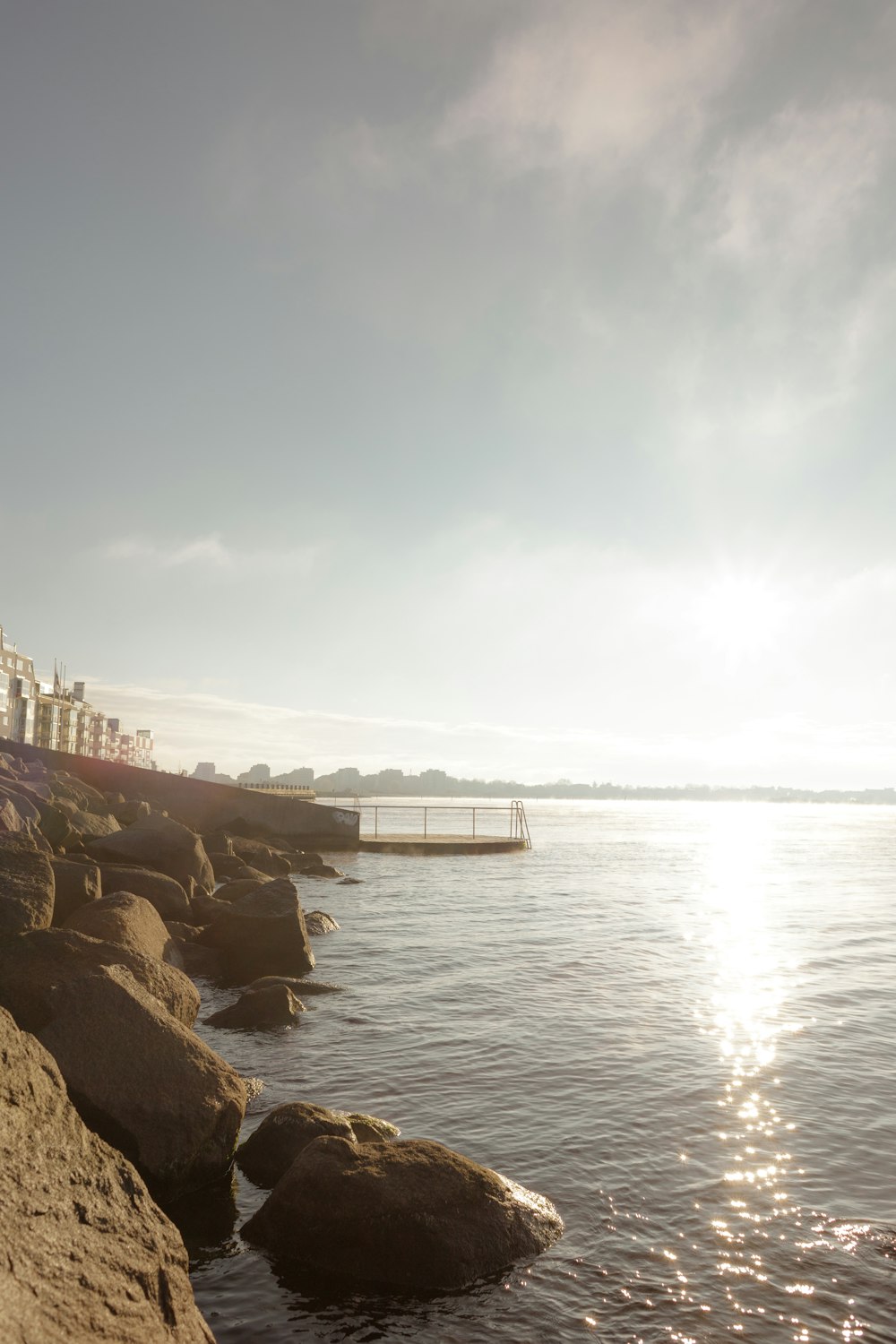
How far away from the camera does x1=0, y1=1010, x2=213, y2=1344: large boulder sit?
350cm

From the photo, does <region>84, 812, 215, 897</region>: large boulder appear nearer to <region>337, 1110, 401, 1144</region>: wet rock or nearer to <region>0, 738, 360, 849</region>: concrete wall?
<region>337, 1110, 401, 1144</region>: wet rock

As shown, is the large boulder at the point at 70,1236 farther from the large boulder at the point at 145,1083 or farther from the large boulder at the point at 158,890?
the large boulder at the point at 158,890

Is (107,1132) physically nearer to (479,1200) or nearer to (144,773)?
(479,1200)

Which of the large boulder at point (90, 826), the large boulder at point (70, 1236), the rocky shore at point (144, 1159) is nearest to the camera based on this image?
the large boulder at point (70, 1236)

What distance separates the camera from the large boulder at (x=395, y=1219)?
20.1 ft

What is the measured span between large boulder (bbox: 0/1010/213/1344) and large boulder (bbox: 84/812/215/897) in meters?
14.8

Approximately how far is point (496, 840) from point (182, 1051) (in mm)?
41625

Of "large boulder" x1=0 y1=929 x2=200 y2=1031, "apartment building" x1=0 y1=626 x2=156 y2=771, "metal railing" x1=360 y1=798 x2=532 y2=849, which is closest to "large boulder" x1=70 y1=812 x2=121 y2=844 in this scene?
"metal railing" x1=360 y1=798 x2=532 y2=849

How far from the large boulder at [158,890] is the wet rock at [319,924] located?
4.79m

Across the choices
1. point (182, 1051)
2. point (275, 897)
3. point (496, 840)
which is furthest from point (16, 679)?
point (182, 1051)

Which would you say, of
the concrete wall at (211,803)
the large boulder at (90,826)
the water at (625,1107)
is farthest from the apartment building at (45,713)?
the water at (625,1107)

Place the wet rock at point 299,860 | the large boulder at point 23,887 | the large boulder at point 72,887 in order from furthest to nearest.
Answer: the wet rock at point 299,860 → the large boulder at point 72,887 → the large boulder at point 23,887

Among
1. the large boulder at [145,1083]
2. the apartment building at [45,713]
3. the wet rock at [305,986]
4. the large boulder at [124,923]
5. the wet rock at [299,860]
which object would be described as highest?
the apartment building at [45,713]

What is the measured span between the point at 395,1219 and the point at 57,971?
3.64 metres
